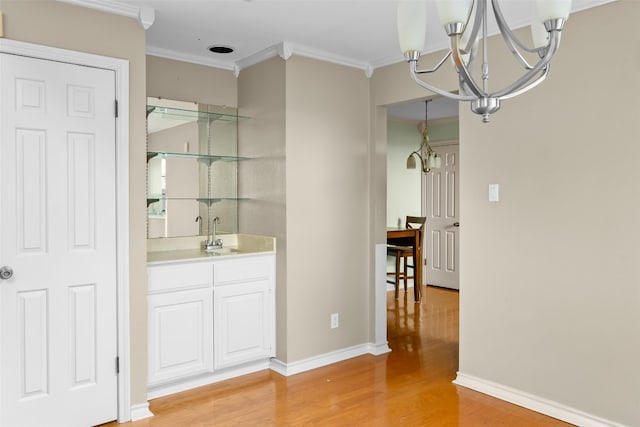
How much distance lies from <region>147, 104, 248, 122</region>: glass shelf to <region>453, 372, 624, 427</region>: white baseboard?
2.59m

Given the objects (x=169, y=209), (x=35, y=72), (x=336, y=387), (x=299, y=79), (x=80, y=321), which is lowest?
(x=336, y=387)

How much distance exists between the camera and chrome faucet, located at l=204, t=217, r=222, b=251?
3846mm

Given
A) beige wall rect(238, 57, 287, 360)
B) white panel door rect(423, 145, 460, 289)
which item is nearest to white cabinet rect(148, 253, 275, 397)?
beige wall rect(238, 57, 287, 360)

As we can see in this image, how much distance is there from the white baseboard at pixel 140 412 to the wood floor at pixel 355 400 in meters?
0.05

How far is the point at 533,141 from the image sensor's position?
9.98ft

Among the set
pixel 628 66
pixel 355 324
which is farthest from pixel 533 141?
pixel 355 324

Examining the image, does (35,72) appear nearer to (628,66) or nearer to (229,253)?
(229,253)

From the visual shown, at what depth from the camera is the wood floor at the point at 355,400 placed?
2.90 metres

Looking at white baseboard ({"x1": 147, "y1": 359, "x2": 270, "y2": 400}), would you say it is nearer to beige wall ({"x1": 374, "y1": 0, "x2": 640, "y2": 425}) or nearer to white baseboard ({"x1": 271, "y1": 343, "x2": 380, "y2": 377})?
white baseboard ({"x1": 271, "y1": 343, "x2": 380, "y2": 377})

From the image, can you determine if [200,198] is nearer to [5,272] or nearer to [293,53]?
[293,53]

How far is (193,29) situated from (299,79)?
838 mm

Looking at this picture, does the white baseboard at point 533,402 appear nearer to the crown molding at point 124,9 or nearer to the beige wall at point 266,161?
the beige wall at point 266,161

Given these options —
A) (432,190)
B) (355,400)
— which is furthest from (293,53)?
(432,190)

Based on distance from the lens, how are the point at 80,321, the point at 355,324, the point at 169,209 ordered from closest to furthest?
the point at 80,321 → the point at 169,209 → the point at 355,324
